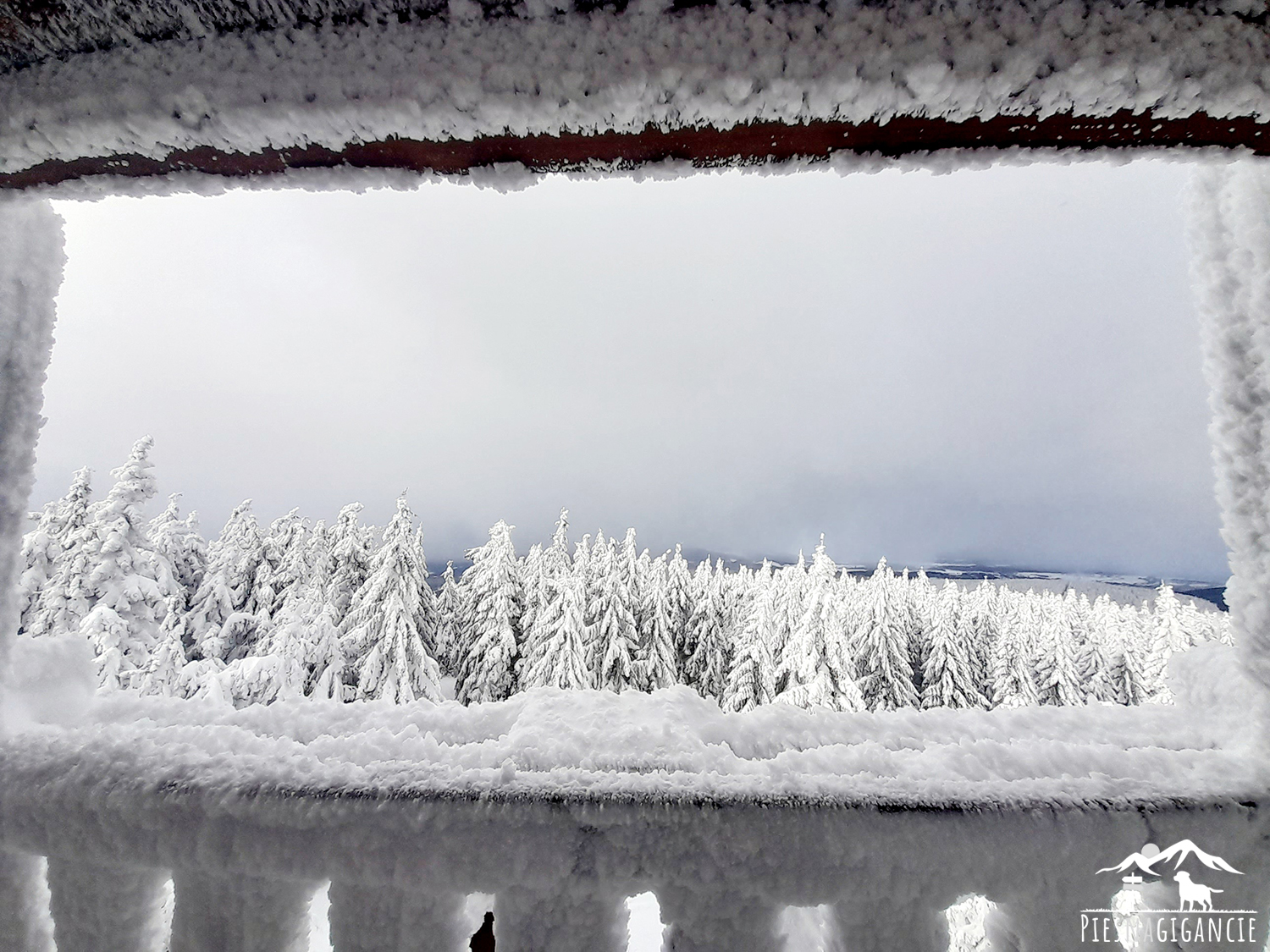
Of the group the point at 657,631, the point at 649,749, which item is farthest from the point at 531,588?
the point at 649,749

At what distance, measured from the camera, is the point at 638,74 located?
52cm

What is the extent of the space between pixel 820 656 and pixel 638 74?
12283 millimetres

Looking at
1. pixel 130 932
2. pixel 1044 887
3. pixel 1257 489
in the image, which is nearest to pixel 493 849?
pixel 130 932

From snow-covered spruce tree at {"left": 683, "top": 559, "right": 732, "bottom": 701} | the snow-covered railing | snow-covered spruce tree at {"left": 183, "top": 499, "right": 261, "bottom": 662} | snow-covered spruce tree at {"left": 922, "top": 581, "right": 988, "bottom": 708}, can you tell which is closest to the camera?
the snow-covered railing

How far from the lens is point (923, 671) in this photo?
42.2 feet

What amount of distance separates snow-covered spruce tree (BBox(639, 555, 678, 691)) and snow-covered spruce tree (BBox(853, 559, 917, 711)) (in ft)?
15.0

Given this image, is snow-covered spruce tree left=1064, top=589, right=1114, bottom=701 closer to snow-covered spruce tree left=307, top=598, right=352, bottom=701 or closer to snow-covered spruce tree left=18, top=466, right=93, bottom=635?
snow-covered spruce tree left=307, top=598, right=352, bottom=701

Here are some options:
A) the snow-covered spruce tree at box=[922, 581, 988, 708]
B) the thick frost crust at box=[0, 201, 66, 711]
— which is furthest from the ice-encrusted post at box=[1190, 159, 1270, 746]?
the snow-covered spruce tree at box=[922, 581, 988, 708]

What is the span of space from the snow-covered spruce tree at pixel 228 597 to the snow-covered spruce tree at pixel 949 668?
52.7 feet

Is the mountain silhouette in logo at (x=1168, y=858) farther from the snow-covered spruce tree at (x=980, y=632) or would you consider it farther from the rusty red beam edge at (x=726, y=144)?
the snow-covered spruce tree at (x=980, y=632)

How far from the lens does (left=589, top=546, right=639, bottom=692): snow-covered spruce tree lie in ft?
35.4

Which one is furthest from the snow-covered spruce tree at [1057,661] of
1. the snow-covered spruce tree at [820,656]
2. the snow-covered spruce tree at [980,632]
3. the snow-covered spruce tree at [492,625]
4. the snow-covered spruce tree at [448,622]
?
the snow-covered spruce tree at [448,622]

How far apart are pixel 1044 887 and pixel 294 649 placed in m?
11.0

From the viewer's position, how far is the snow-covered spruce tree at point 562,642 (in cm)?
951
